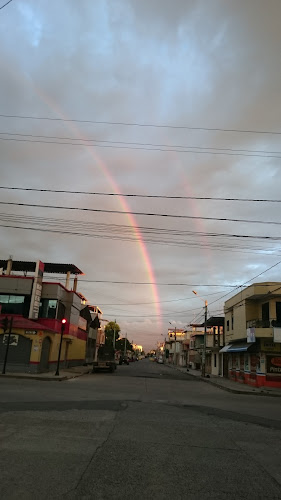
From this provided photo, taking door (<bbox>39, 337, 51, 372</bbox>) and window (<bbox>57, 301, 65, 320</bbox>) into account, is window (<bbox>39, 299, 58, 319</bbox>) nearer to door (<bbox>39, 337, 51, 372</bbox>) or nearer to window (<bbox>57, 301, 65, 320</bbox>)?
window (<bbox>57, 301, 65, 320</bbox>)

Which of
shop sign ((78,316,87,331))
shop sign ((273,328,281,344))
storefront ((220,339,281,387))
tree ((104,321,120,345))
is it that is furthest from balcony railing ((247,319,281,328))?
tree ((104,321,120,345))

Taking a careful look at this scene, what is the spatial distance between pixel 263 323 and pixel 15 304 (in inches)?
824

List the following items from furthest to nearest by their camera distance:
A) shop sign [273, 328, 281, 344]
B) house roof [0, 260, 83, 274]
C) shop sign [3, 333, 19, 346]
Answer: house roof [0, 260, 83, 274]
shop sign [3, 333, 19, 346]
shop sign [273, 328, 281, 344]

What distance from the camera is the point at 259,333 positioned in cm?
2820

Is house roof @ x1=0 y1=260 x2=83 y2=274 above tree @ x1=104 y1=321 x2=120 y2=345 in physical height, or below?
above

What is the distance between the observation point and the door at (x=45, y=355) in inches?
1164

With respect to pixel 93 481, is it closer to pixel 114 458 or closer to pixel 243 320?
pixel 114 458

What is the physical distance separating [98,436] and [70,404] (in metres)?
4.91

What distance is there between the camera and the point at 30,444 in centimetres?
682

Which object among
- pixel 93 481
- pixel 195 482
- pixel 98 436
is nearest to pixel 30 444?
pixel 98 436

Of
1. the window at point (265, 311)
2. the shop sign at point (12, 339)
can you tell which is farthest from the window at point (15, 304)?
the window at point (265, 311)

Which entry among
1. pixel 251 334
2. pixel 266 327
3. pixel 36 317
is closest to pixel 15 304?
pixel 36 317

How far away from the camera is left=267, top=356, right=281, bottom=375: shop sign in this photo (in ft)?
94.0

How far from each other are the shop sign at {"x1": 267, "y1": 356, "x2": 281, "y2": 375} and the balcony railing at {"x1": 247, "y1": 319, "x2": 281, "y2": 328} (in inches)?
98.4
